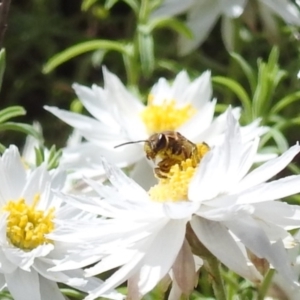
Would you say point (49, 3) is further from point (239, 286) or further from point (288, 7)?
point (239, 286)

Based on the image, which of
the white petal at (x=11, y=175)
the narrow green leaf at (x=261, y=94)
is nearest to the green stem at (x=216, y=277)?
the white petal at (x=11, y=175)

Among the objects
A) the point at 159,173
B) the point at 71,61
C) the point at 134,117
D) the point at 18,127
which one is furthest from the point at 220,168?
the point at 71,61

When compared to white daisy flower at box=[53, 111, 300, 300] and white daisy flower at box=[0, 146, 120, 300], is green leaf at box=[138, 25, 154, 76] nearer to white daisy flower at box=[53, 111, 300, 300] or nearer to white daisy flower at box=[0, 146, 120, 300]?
white daisy flower at box=[0, 146, 120, 300]

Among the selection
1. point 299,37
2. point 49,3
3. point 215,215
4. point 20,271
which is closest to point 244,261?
point 215,215

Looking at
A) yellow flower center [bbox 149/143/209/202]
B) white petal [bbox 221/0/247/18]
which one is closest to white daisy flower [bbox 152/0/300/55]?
white petal [bbox 221/0/247/18]

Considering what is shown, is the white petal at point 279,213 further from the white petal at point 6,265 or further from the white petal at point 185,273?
the white petal at point 6,265

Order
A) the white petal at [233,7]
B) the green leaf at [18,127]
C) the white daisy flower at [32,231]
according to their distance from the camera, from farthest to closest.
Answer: the white petal at [233,7], the green leaf at [18,127], the white daisy flower at [32,231]

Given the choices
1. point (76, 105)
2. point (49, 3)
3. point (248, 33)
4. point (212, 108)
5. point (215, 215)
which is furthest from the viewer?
point (49, 3)
